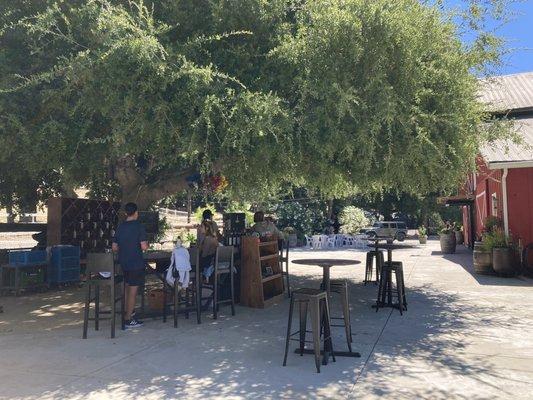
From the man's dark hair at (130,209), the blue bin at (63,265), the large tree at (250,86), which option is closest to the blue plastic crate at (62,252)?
the blue bin at (63,265)

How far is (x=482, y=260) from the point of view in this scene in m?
12.3

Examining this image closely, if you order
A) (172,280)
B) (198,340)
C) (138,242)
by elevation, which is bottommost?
(198,340)

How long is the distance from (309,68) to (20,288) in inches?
295

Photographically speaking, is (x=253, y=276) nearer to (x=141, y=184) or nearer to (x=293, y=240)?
(x=141, y=184)

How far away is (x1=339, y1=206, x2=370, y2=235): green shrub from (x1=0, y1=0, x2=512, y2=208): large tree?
90.2 feet

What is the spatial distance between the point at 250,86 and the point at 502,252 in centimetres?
785

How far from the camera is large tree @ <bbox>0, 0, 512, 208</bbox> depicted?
6.36 m

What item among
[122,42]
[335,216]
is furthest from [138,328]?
[335,216]

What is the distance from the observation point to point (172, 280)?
692 centimetres

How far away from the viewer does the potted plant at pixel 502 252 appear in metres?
11.6

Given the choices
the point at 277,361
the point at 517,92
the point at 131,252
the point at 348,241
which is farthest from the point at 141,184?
the point at 348,241

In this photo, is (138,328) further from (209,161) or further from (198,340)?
(209,161)

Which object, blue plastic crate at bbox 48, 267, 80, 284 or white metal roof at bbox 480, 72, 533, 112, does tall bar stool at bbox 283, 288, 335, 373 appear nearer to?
blue plastic crate at bbox 48, 267, 80, 284

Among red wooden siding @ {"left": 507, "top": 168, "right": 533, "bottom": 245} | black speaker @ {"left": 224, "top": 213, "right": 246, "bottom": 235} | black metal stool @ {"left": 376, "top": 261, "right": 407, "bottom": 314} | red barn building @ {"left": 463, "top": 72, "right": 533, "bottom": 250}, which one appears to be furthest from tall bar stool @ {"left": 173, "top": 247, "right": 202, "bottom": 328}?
red wooden siding @ {"left": 507, "top": 168, "right": 533, "bottom": 245}
